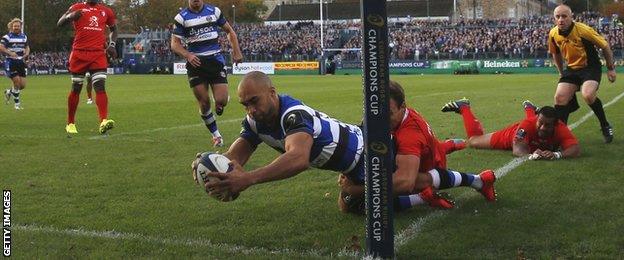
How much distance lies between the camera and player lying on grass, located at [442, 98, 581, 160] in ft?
26.6

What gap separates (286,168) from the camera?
159 inches

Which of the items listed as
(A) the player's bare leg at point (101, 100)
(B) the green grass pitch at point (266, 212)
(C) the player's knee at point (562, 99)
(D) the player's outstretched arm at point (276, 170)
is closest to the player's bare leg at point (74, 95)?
(A) the player's bare leg at point (101, 100)

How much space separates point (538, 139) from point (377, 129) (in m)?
4.97

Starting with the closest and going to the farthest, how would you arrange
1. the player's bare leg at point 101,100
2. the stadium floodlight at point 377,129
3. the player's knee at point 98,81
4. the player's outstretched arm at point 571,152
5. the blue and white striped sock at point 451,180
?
1. the stadium floodlight at point 377,129
2. the blue and white striped sock at point 451,180
3. the player's outstretched arm at point 571,152
4. the player's bare leg at point 101,100
5. the player's knee at point 98,81

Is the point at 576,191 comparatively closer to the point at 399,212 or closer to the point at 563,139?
the point at 399,212

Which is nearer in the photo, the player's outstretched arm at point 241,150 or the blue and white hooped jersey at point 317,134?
the blue and white hooped jersey at point 317,134

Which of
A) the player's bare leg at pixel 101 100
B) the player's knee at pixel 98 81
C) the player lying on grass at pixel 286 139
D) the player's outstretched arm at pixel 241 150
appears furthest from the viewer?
the player's knee at pixel 98 81

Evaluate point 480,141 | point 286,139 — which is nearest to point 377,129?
point 286,139

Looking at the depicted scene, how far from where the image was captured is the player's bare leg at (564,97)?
9.87 m

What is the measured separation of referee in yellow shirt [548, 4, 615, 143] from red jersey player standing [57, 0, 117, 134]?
6.43 m

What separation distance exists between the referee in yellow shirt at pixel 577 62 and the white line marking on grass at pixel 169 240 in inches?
252

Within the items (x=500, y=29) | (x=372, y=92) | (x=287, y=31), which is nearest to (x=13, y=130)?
(x=372, y=92)

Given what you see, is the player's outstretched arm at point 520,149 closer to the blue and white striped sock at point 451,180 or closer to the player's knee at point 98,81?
the blue and white striped sock at point 451,180

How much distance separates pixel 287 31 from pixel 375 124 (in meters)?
68.7
